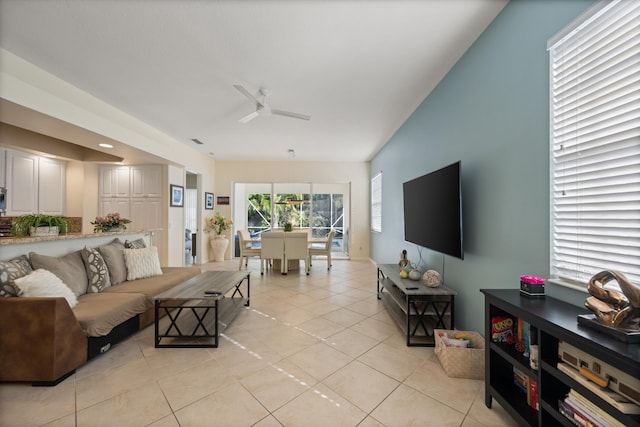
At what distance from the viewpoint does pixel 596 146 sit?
1.24 m

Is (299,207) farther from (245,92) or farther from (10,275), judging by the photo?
(10,275)

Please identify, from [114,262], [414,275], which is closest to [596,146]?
[414,275]

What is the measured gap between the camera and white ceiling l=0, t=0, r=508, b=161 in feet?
5.99

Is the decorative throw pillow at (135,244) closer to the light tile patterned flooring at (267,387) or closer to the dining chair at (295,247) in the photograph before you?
the light tile patterned flooring at (267,387)

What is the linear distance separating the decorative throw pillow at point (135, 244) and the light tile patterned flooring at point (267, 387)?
1.35 meters

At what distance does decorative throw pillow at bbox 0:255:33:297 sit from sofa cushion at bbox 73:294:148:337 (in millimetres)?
410

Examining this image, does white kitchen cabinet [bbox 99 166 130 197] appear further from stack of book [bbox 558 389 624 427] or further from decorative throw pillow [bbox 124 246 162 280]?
stack of book [bbox 558 389 624 427]

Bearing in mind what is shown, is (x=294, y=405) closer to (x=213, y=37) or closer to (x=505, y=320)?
(x=505, y=320)

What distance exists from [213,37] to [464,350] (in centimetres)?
318

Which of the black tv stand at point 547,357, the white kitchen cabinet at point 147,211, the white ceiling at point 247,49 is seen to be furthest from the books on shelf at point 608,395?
the white kitchen cabinet at point 147,211

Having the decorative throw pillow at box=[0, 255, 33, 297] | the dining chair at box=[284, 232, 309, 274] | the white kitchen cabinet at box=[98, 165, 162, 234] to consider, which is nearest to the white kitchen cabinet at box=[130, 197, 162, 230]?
the white kitchen cabinet at box=[98, 165, 162, 234]

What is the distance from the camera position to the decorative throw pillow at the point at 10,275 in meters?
1.86

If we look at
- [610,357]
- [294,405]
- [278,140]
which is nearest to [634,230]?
[610,357]

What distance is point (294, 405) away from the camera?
1.61m
